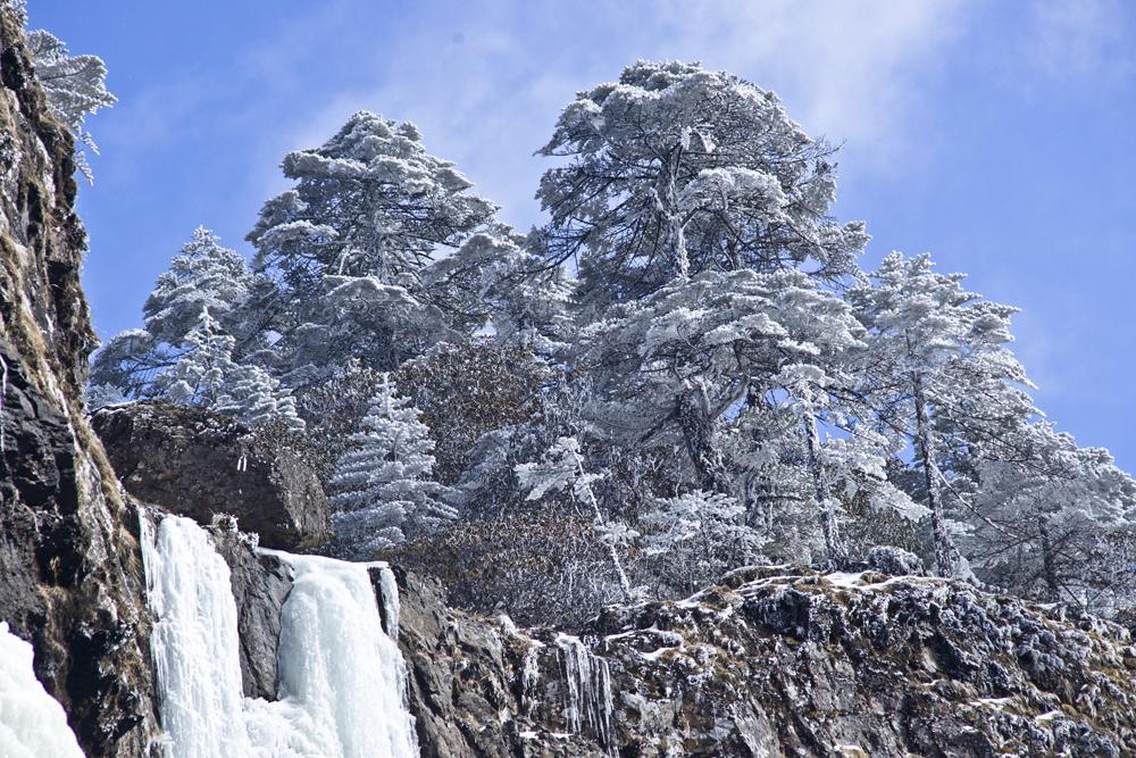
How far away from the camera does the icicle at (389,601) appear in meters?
14.3

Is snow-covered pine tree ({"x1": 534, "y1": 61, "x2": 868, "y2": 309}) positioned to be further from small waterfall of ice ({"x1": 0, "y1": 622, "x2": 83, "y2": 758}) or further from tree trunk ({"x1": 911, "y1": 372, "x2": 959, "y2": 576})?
small waterfall of ice ({"x1": 0, "y1": 622, "x2": 83, "y2": 758})

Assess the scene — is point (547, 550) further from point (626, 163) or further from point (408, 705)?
point (626, 163)

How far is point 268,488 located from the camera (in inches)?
635

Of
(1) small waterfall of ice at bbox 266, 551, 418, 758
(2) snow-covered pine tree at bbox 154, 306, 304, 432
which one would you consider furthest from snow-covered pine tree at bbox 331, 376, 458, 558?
(1) small waterfall of ice at bbox 266, 551, 418, 758

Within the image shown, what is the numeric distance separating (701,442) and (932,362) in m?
4.74

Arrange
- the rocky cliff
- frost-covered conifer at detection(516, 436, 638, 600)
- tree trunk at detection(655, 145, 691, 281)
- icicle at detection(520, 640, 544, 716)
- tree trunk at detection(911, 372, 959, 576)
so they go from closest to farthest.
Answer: the rocky cliff → icicle at detection(520, 640, 544, 716) → frost-covered conifer at detection(516, 436, 638, 600) → tree trunk at detection(911, 372, 959, 576) → tree trunk at detection(655, 145, 691, 281)

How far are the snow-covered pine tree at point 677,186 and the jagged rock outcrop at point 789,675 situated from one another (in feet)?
34.6

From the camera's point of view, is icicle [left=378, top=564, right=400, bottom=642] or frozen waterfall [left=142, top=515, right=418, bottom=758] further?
icicle [left=378, top=564, right=400, bottom=642]

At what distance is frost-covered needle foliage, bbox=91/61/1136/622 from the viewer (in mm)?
21547

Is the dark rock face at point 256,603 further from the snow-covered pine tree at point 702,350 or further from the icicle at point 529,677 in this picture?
the snow-covered pine tree at point 702,350

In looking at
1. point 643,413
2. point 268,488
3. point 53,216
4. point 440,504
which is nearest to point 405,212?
point 643,413

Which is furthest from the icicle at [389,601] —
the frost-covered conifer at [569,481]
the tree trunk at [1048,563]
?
the tree trunk at [1048,563]

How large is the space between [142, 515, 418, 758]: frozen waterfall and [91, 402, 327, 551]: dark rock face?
2.28 m

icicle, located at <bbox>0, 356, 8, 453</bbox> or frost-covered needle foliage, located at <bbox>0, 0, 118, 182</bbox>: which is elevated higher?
frost-covered needle foliage, located at <bbox>0, 0, 118, 182</bbox>
